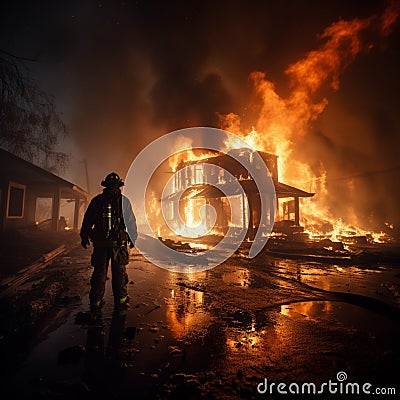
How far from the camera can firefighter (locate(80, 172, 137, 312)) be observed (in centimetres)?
397

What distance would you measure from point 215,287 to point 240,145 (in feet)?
67.8

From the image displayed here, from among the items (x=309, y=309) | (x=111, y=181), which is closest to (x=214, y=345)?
(x=309, y=309)

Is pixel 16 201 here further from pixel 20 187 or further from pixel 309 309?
pixel 309 309

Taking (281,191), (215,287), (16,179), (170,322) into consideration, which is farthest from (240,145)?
(170,322)

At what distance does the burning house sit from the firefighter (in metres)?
13.2

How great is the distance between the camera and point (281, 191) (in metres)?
18.0

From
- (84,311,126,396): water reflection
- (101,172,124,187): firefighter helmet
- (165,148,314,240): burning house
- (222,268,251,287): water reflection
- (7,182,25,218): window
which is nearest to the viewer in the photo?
(84,311,126,396): water reflection

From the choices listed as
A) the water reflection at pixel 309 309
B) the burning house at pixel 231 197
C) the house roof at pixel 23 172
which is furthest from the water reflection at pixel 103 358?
the burning house at pixel 231 197

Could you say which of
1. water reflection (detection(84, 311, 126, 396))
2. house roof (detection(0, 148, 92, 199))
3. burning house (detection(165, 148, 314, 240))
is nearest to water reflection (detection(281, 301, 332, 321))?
water reflection (detection(84, 311, 126, 396))

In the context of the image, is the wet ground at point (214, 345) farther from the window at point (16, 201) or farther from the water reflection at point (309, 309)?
the window at point (16, 201)

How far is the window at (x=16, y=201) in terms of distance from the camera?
12438mm

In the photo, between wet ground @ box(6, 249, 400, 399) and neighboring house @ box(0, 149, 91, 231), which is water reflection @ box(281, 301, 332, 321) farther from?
neighboring house @ box(0, 149, 91, 231)

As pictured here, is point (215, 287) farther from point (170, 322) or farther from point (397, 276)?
point (397, 276)

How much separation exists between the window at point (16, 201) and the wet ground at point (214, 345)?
10333mm
